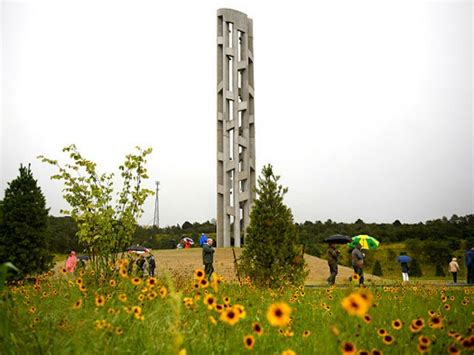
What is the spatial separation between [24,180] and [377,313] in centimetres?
1321

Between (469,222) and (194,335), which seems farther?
(469,222)

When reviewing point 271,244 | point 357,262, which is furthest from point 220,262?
point 271,244

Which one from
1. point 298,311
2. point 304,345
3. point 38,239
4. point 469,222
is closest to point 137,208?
point 298,311

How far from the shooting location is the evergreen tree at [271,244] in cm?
1020

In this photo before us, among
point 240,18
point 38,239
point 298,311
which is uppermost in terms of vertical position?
point 240,18

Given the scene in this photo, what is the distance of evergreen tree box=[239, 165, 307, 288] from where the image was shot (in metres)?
10.2

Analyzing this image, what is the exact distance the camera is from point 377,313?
5715 mm

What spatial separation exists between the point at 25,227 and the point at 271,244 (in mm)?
8645

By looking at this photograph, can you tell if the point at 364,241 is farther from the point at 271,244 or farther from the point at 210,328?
the point at 210,328

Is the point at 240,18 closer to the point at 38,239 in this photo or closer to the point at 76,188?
the point at 38,239

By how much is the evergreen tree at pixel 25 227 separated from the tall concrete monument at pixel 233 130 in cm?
1153

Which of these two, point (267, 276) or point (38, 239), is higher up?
point (38, 239)

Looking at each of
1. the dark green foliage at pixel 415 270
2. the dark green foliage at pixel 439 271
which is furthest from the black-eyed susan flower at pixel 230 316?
the dark green foliage at pixel 439 271

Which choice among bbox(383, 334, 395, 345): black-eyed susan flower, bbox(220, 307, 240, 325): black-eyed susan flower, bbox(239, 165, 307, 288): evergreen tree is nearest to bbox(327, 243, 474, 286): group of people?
bbox(239, 165, 307, 288): evergreen tree
